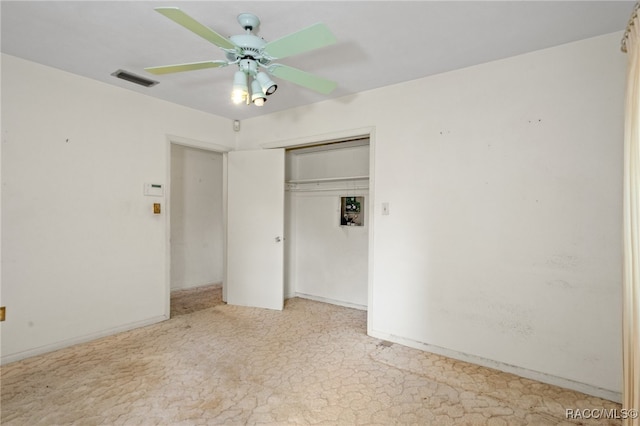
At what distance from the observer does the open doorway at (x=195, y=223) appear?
16.4 feet

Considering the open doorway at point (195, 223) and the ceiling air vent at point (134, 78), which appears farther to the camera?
the open doorway at point (195, 223)

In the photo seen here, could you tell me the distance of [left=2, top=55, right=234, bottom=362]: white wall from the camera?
258 centimetres

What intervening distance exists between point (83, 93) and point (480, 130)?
370 centimetres

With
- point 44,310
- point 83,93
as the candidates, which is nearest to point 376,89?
point 83,93

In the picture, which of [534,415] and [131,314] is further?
[131,314]

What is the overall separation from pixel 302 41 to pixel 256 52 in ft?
1.34

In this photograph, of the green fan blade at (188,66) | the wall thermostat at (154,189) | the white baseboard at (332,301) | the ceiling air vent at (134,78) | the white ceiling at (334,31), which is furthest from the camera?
the white baseboard at (332,301)

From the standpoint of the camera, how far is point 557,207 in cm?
235

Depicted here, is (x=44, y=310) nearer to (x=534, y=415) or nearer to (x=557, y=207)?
(x=534, y=415)

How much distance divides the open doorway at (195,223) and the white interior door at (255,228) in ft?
2.61

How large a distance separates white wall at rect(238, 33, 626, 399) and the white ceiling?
0.27m

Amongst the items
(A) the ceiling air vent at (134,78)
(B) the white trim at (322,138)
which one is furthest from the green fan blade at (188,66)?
(B) the white trim at (322,138)

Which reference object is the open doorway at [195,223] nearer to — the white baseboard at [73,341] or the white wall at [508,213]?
the white baseboard at [73,341]

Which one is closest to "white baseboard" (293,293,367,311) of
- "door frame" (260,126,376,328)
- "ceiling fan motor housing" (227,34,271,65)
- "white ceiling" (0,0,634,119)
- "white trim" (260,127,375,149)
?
"door frame" (260,126,376,328)
